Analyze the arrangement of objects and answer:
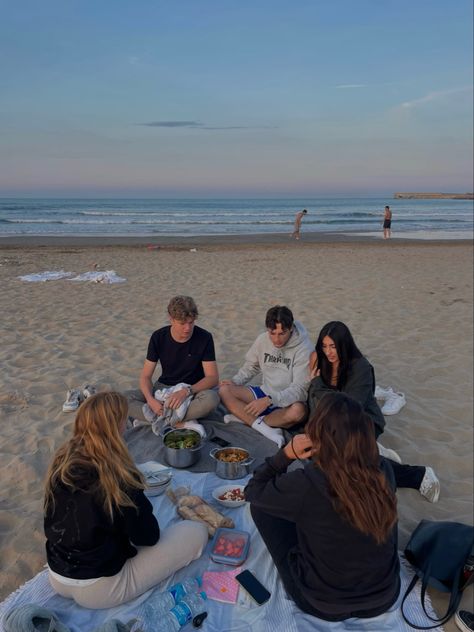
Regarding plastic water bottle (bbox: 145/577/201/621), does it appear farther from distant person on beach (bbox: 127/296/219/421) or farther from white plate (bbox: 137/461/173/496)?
distant person on beach (bbox: 127/296/219/421)

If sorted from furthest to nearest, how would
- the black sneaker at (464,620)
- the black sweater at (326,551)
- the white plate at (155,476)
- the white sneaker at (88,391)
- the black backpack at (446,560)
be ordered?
the white sneaker at (88,391)
the white plate at (155,476)
the black backpack at (446,560)
the black sneaker at (464,620)
the black sweater at (326,551)

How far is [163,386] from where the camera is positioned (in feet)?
15.4

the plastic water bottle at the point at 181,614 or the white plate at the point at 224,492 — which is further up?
the white plate at the point at 224,492

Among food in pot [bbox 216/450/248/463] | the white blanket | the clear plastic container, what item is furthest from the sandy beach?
food in pot [bbox 216/450/248/463]

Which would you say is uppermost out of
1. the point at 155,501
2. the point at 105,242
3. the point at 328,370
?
the point at 105,242

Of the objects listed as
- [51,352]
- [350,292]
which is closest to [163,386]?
[51,352]

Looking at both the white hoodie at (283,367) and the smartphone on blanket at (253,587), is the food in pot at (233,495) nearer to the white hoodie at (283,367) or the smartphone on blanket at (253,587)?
the smartphone on blanket at (253,587)

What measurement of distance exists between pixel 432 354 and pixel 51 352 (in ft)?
16.2

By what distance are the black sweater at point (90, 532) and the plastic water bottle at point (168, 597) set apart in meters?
0.25

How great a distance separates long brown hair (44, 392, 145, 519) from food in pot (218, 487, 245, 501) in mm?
1048

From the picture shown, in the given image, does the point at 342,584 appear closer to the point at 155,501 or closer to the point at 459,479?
the point at 155,501

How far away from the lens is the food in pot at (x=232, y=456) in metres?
3.61

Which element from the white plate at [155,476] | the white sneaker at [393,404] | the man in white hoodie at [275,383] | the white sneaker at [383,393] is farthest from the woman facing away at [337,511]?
the white sneaker at [383,393]

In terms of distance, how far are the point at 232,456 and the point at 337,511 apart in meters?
1.65
